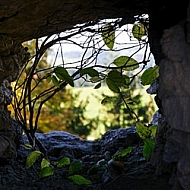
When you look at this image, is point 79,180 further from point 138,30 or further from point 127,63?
point 138,30

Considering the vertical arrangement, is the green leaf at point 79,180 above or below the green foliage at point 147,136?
below

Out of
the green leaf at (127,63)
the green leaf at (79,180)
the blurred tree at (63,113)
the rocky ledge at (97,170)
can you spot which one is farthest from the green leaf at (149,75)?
the blurred tree at (63,113)

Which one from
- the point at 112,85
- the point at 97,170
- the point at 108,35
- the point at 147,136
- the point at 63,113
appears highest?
the point at 108,35

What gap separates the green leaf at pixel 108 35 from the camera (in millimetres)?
1528

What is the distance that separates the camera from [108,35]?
153cm

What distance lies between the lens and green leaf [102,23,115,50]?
5.01 feet

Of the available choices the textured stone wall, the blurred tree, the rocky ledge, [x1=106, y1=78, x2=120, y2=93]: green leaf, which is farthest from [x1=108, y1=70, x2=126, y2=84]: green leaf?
the blurred tree

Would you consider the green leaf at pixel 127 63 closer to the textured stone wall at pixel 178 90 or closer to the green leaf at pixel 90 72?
the green leaf at pixel 90 72

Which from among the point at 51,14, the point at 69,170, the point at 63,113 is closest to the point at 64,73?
the point at 51,14

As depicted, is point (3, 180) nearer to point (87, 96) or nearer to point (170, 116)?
point (170, 116)

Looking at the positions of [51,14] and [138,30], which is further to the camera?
[138,30]

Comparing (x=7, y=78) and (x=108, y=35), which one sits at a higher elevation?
(x=108, y=35)

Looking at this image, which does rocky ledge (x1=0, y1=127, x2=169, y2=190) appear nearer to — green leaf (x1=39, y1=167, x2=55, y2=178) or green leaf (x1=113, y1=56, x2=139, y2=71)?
green leaf (x1=39, y1=167, x2=55, y2=178)

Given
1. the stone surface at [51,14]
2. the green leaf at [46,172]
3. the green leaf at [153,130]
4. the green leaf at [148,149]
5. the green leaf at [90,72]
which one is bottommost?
the green leaf at [46,172]
